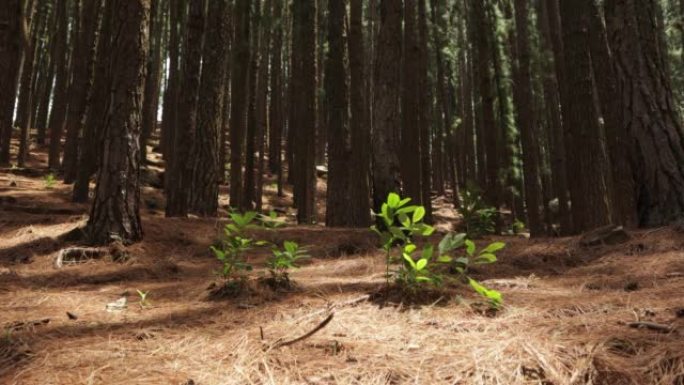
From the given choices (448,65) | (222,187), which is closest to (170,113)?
(222,187)

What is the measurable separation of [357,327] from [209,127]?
20.7 ft

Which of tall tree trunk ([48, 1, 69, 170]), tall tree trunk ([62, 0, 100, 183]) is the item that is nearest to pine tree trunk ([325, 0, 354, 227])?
tall tree trunk ([62, 0, 100, 183])

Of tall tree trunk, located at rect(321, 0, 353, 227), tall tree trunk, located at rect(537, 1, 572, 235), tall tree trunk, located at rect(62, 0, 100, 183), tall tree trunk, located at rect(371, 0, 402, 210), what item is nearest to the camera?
tall tree trunk, located at rect(371, 0, 402, 210)

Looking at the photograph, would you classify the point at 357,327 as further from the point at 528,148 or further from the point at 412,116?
the point at 528,148

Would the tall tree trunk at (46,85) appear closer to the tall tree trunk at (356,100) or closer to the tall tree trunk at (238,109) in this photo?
the tall tree trunk at (238,109)

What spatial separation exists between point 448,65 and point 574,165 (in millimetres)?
A: 12711

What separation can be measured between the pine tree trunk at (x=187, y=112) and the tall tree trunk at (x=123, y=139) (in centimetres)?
268

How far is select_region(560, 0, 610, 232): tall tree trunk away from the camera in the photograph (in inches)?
255

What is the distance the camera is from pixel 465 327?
2.18 m

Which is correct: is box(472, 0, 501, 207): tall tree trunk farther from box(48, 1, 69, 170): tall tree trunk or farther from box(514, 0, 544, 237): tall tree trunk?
box(48, 1, 69, 170): tall tree trunk

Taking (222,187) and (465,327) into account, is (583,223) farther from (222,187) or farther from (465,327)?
(222,187)

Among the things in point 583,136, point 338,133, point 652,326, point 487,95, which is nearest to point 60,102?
point 338,133

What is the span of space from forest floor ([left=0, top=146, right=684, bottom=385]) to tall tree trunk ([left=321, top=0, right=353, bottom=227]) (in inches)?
154

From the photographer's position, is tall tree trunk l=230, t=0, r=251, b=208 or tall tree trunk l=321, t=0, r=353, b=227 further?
tall tree trunk l=230, t=0, r=251, b=208
